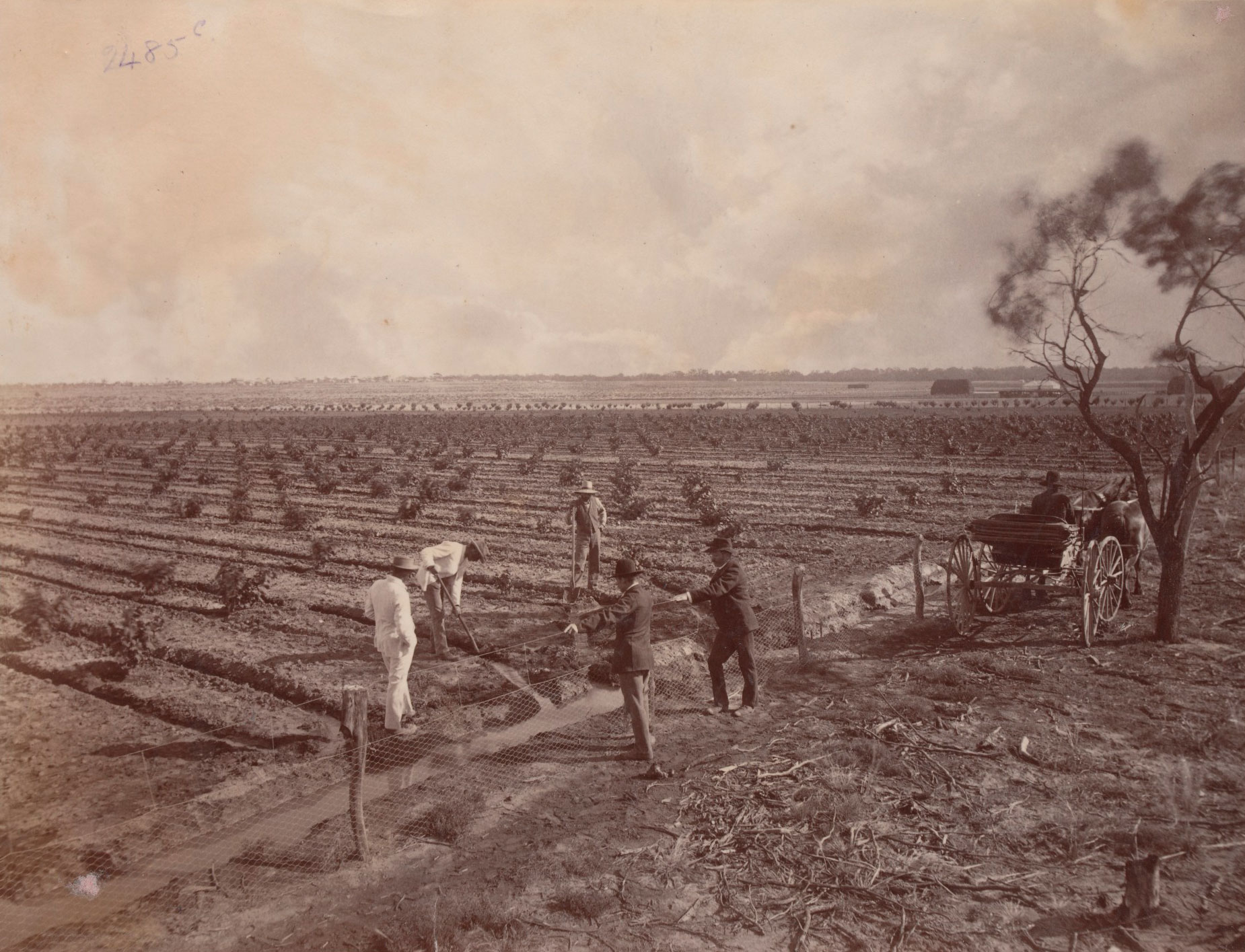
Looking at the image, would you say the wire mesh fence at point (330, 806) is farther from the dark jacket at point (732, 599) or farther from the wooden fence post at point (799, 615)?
the dark jacket at point (732, 599)

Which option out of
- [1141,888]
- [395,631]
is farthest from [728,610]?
[1141,888]

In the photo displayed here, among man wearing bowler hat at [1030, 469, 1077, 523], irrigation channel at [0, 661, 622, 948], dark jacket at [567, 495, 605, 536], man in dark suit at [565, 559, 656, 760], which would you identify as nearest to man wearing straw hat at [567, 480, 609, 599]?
dark jacket at [567, 495, 605, 536]

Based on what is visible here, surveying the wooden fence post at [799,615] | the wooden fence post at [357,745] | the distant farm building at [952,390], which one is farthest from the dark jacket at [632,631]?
the distant farm building at [952,390]

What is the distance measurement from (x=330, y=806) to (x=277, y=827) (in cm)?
42

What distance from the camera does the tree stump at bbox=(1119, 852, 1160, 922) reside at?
13.7 feet

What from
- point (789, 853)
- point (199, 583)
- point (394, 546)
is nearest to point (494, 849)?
point (789, 853)

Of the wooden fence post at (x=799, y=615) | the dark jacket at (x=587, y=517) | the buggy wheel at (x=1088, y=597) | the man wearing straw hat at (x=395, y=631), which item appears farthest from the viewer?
the dark jacket at (x=587, y=517)

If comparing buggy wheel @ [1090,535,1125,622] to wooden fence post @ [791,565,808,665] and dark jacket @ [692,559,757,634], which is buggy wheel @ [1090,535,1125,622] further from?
dark jacket @ [692,559,757,634]

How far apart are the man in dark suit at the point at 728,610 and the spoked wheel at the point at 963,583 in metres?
3.33

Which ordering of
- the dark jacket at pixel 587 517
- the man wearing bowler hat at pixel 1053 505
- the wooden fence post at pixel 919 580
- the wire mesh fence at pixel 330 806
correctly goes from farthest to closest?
the dark jacket at pixel 587 517, the wooden fence post at pixel 919 580, the man wearing bowler hat at pixel 1053 505, the wire mesh fence at pixel 330 806

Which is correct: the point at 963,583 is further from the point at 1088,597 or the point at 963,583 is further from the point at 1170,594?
the point at 1170,594

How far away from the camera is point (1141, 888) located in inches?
165

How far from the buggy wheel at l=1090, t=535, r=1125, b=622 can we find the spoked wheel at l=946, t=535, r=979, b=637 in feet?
4.40

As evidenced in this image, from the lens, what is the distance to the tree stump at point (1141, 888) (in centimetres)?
417
